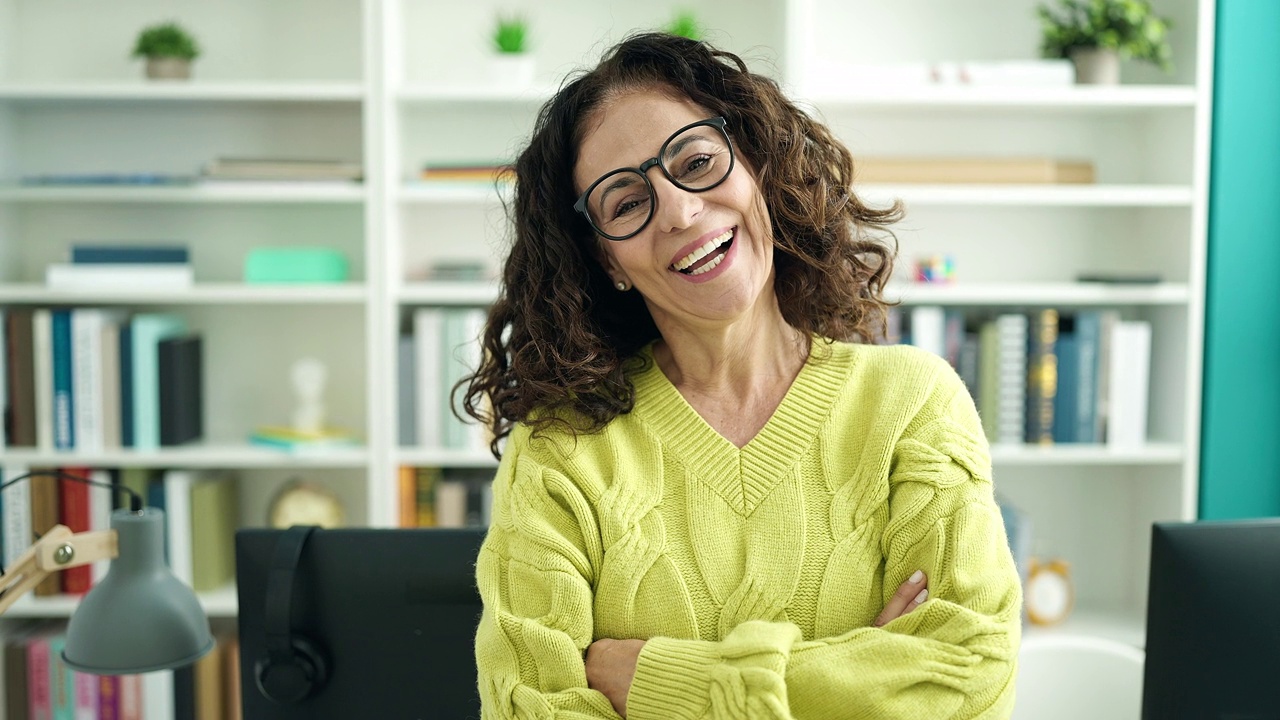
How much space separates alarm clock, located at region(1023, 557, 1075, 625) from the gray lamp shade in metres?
2.30

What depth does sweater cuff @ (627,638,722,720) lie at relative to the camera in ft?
3.85

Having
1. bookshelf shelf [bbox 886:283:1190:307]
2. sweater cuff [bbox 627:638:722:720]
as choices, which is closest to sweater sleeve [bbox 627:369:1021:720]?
sweater cuff [bbox 627:638:722:720]

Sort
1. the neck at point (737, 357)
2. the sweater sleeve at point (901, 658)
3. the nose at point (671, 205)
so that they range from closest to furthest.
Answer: the sweater sleeve at point (901, 658), the nose at point (671, 205), the neck at point (737, 357)

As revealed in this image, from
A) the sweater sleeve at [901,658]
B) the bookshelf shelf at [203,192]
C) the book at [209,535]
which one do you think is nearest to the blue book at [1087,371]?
the sweater sleeve at [901,658]

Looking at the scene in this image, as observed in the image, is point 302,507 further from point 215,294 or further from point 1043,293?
point 1043,293

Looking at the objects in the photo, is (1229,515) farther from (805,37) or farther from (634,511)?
(634,511)

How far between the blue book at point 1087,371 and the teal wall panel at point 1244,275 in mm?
267

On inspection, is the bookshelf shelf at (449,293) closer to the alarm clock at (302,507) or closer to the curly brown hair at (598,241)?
the alarm clock at (302,507)

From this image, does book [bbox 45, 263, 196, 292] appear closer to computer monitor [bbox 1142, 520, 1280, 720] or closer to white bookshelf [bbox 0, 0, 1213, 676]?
white bookshelf [bbox 0, 0, 1213, 676]

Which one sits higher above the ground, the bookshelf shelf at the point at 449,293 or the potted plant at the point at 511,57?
the potted plant at the point at 511,57

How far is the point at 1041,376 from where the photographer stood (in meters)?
2.83

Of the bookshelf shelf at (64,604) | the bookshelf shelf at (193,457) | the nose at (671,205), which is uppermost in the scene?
the nose at (671,205)

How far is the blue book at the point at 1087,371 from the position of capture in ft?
9.32

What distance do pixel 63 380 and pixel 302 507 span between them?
662mm
